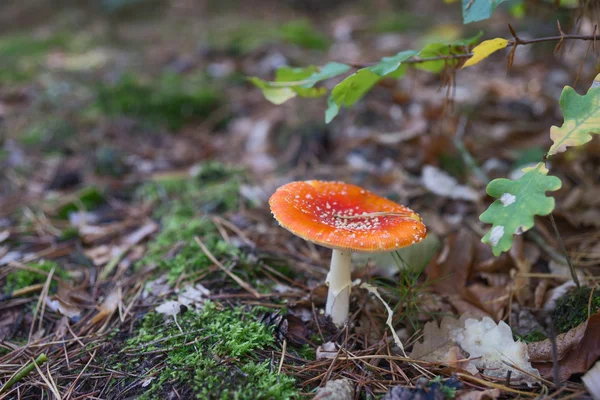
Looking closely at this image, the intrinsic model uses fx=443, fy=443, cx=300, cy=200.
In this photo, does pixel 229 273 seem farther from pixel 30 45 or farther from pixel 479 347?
pixel 30 45

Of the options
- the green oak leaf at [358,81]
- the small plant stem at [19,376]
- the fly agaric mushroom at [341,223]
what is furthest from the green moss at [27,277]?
the green oak leaf at [358,81]

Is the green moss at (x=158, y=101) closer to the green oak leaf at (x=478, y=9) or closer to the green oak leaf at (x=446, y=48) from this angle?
the green oak leaf at (x=446, y=48)

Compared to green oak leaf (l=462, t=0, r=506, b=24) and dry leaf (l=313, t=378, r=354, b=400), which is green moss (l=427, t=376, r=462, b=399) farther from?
green oak leaf (l=462, t=0, r=506, b=24)

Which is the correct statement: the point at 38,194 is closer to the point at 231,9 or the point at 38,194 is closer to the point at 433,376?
the point at 433,376

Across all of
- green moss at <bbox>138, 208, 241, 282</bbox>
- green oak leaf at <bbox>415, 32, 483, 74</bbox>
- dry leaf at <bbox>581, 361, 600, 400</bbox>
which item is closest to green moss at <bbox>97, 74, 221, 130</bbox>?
green moss at <bbox>138, 208, 241, 282</bbox>

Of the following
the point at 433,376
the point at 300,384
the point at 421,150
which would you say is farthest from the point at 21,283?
the point at 421,150

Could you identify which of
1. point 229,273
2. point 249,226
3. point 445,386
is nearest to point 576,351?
point 445,386
